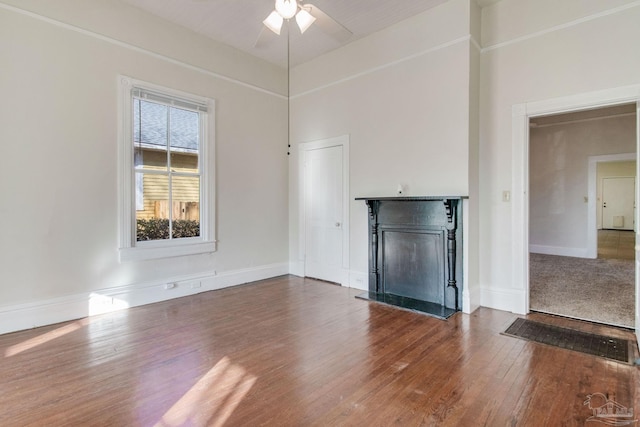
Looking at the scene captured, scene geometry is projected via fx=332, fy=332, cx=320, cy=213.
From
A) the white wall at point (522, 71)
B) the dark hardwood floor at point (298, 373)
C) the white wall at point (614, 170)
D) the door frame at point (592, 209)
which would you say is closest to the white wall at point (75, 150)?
the dark hardwood floor at point (298, 373)

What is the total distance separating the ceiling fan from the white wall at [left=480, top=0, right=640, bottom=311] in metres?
1.96

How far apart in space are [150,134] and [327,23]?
251cm

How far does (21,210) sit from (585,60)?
18.7 ft

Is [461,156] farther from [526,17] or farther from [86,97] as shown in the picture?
[86,97]

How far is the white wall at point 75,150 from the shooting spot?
314 centimetres

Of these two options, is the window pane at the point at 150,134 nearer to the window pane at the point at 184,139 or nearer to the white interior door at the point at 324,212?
the window pane at the point at 184,139

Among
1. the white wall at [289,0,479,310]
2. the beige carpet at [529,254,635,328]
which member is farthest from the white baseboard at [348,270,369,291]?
the beige carpet at [529,254,635,328]

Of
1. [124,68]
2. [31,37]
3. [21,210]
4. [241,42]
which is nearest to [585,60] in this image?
[241,42]

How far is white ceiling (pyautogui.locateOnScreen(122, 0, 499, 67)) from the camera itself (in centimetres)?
380

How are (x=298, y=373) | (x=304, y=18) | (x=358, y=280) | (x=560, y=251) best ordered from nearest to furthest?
(x=298, y=373), (x=304, y=18), (x=358, y=280), (x=560, y=251)

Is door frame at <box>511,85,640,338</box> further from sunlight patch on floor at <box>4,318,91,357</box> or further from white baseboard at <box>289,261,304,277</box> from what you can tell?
sunlight patch on floor at <box>4,318,91,357</box>

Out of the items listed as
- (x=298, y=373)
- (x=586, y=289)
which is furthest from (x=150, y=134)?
(x=586, y=289)

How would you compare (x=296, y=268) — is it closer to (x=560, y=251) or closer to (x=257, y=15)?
(x=257, y=15)

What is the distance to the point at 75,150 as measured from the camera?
3.48 meters
